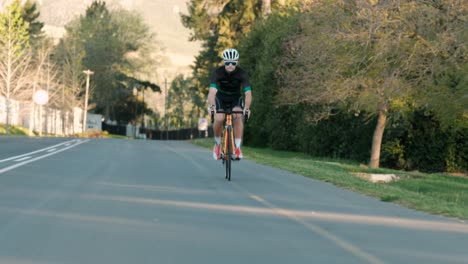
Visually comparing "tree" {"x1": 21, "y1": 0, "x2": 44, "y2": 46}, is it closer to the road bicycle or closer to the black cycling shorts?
the road bicycle

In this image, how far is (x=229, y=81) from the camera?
1725 centimetres

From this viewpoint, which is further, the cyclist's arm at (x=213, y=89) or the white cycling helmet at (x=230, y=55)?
the cyclist's arm at (x=213, y=89)

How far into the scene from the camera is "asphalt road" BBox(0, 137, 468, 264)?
7910mm

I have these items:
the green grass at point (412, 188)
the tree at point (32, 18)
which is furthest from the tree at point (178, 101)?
the green grass at point (412, 188)

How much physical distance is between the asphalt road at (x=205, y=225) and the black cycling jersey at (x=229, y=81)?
1.91 m

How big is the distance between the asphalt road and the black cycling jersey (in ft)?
6.25

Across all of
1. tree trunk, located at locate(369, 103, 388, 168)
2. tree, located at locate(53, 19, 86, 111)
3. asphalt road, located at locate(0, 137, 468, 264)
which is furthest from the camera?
tree, located at locate(53, 19, 86, 111)

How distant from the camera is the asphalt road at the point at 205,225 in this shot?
791cm

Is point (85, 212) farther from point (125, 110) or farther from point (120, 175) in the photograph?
point (125, 110)

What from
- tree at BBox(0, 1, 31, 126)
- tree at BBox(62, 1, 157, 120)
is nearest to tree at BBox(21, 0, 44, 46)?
tree at BBox(62, 1, 157, 120)

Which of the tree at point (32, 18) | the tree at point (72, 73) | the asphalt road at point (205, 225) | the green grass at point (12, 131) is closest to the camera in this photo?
the asphalt road at point (205, 225)

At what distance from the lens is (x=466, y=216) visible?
12.0m

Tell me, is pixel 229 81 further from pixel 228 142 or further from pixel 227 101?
pixel 228 142

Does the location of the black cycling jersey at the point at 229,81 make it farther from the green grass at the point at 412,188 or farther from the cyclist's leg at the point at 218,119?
the green grass at the point at 412,188
